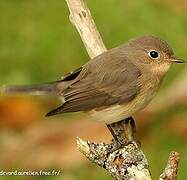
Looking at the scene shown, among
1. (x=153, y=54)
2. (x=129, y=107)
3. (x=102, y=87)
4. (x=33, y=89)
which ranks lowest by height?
(x=129, y=107)

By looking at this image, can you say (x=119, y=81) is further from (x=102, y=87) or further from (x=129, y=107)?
(x=129, y=107)

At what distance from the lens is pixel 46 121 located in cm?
891

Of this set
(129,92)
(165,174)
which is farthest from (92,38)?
(165,174)

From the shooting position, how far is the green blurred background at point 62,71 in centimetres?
833

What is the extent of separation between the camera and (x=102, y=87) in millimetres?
6844

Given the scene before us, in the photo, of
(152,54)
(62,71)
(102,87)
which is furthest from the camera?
(62,71)

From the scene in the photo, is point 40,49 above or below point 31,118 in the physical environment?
above

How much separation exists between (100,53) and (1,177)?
2.02 m

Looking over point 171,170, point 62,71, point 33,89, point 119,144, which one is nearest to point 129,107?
point 119,144

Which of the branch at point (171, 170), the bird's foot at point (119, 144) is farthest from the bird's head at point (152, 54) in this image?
the branch at point (171, 170)

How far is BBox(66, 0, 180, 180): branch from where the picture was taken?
18.4 ft

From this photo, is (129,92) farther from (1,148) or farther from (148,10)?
(148,10)

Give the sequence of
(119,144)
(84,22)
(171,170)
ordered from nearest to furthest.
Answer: (171,170) < (119,144) < (84,22)

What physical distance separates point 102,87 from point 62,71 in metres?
2.91
